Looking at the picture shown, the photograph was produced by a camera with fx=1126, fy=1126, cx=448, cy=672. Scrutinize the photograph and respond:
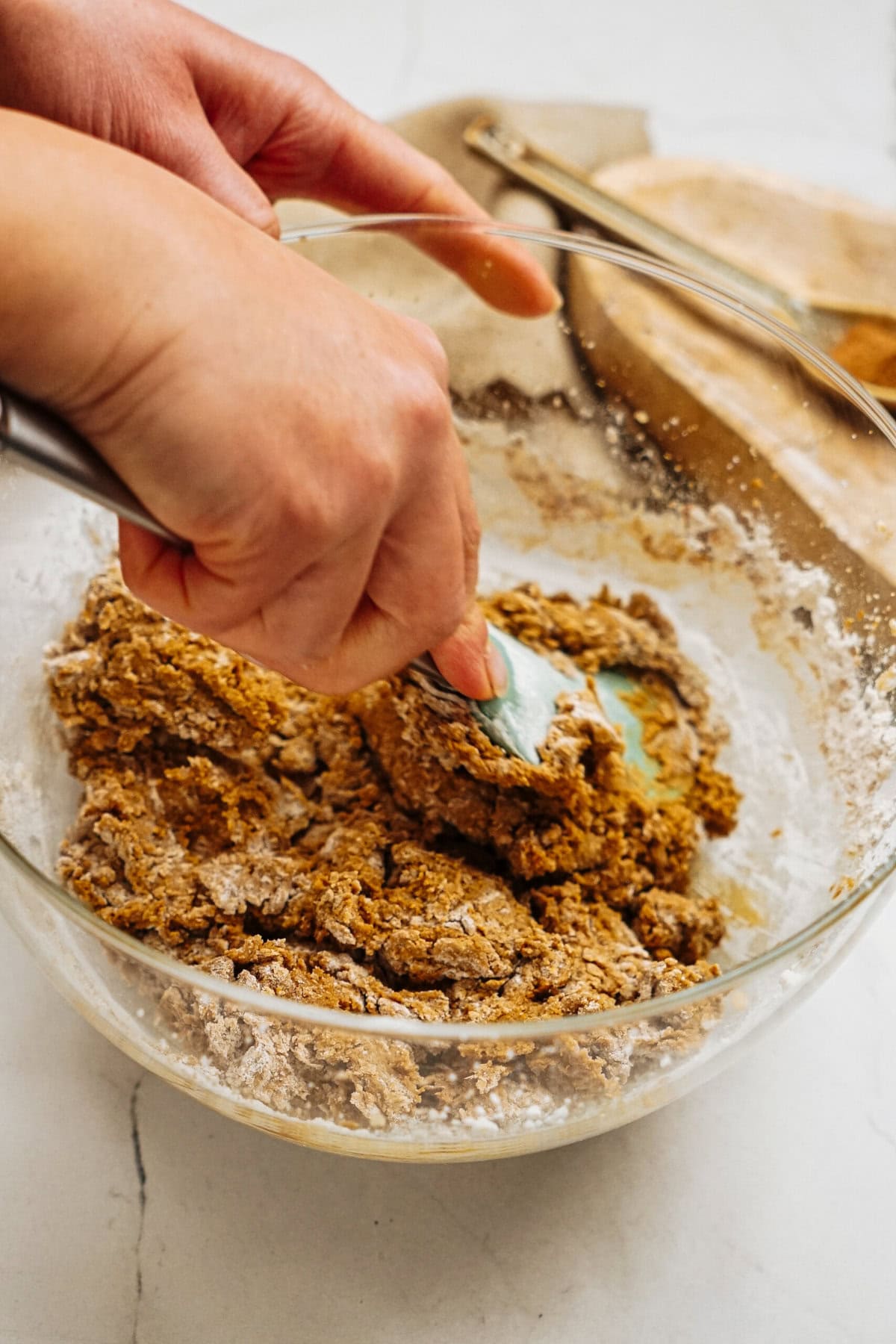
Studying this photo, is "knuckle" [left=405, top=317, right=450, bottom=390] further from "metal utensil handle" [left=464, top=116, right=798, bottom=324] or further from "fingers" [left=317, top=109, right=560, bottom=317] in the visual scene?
"metal utensil handle" [left=464, top=116, right=798, bottom=324]

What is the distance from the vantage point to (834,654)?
1100 mm

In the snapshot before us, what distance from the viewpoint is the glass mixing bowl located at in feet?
2.38

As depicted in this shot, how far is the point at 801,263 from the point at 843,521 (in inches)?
26.8

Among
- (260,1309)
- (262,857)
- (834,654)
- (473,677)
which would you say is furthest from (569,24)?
(260,1309)

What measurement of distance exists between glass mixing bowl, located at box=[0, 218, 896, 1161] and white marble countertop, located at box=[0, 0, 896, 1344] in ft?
0.36

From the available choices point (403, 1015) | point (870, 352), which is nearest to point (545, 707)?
point (403, 1015)

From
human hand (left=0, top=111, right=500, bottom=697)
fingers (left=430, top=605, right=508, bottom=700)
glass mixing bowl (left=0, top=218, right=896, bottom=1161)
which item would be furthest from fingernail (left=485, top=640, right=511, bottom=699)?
glass mixing bowl (left=0, top=218, right=896, bottom=1161)

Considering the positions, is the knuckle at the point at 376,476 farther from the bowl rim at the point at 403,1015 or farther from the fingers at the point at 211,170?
the fingers at the point at 211,170

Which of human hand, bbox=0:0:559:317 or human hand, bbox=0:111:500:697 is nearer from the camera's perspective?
human hand, bbox=0:111:500:697

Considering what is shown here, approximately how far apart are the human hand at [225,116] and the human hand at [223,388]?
1.23ft

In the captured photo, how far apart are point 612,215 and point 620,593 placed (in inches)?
21.1

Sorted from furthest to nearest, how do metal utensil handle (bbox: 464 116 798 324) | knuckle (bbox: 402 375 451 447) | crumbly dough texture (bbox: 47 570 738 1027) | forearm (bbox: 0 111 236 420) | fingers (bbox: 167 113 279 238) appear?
metal utensil handle (bbox: 464 116 798 324) < fingers (bbox: 167 113 279 238) < crumbly dough texture (bbox: 47 570 738 1027) < knuckle (bbox: 402 375 451 447) < forearm (bbox: 0 111 236 420)

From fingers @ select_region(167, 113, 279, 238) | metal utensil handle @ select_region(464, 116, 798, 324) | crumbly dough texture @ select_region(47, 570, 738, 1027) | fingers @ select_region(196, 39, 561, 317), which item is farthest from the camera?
metal utensil handle @ select_region(464, 116, 798, 324)

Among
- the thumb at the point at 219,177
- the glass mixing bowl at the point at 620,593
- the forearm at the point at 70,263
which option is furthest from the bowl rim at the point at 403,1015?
the thumb at the point at 219,177
